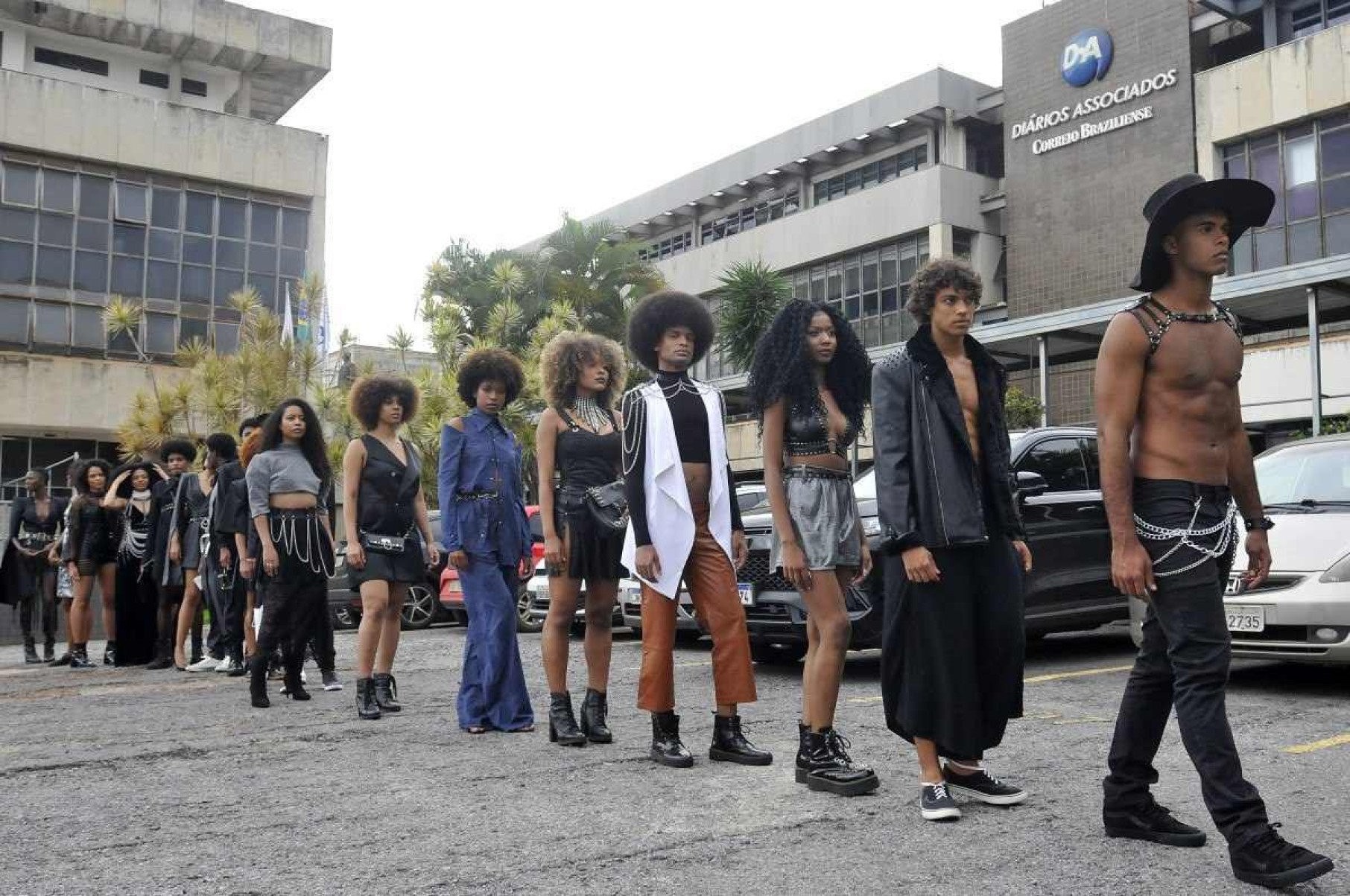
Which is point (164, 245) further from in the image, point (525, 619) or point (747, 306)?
point (525, 619)

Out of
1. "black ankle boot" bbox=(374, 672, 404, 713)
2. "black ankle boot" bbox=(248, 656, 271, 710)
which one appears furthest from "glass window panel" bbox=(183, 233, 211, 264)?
"black ankle boot" bbox=(374, 672, 404, 713)

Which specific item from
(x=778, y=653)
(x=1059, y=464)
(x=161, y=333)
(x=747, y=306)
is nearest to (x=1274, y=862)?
(x=1059, y=464)

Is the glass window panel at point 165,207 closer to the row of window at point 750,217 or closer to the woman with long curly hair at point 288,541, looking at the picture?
the row of window at point 750,217

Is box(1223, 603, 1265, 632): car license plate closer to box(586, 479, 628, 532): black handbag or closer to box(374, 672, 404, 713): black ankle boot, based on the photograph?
box(586, 479, 628, 532): black handbag

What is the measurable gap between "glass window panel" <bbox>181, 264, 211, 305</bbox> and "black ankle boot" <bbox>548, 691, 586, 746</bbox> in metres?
32.8

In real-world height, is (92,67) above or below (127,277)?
above

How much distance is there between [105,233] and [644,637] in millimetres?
33650

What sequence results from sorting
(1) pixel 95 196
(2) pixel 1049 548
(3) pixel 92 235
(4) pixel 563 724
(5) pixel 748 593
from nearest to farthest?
(4) pixel 563 724
(5) pixel 748 593
(2) pixel 1049 548
(3) pixel 92 235
(1) pixel 95 196

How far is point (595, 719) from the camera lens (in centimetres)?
568

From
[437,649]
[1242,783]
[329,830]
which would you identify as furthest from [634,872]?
[437,649]

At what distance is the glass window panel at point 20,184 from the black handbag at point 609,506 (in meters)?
32.9

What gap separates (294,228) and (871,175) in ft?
63.9

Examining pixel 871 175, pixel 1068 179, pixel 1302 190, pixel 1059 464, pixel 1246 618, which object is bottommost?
pixel 1246 618

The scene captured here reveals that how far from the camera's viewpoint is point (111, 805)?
175 inches
